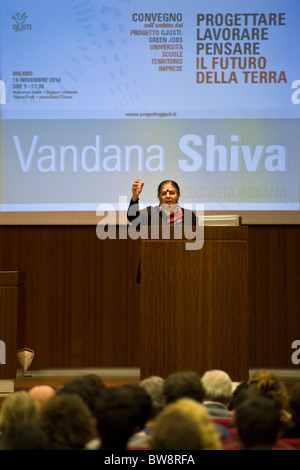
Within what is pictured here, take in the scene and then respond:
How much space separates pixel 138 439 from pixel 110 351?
3796 mm

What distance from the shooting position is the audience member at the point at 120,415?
2.24m

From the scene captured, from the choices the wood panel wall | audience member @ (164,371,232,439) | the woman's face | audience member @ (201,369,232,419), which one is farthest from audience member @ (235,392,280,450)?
the wood panel wall

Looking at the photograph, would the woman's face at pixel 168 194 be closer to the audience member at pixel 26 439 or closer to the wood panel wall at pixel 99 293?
the wood panel wall at pixel 99 293

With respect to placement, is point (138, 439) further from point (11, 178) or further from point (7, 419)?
point (11, 178)

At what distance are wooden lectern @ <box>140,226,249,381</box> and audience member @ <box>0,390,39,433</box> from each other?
51.0 inches

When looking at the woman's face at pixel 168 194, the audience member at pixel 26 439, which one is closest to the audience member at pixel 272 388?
the audience member at pixel 26 439

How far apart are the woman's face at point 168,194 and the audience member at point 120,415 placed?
2354 mm

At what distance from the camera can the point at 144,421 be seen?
2496 mm

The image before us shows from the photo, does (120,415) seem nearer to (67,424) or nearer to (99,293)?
(67,424)

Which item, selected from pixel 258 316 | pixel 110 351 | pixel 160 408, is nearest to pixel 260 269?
pixel 258 316

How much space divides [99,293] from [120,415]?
3.85 m

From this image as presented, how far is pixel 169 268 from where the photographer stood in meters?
3.72

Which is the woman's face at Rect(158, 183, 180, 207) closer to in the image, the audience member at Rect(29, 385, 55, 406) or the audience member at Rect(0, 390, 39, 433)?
the audience member at Rect(29, 385, 55, 406)

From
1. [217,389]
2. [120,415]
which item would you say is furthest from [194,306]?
[120,415]
